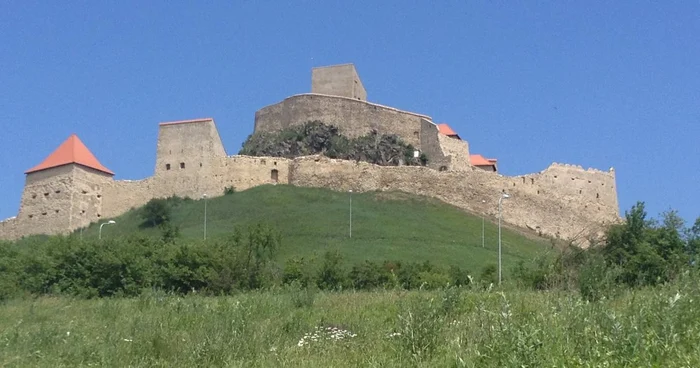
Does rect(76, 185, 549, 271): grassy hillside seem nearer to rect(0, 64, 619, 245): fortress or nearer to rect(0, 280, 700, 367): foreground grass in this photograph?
rect(0, 64, 619, 245): fortress

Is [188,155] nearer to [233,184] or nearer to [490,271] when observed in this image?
[233,184]

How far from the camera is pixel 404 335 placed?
841cm

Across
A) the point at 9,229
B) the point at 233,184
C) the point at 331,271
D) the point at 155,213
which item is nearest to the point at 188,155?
the point at 233,184

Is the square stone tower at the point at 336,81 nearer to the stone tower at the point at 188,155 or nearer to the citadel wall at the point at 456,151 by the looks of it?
the citadel wall at the point at 456,151

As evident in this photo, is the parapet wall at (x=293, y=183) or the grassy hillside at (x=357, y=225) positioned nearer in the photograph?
the grassy hillside at (x=357, y=225)

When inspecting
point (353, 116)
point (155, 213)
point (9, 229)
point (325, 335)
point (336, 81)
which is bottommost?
point (325, 335)

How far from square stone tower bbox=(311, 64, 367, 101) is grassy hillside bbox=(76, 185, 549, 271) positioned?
16408 millimetres

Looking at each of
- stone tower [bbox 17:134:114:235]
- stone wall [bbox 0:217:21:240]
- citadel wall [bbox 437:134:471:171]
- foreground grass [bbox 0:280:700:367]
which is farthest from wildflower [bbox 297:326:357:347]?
citadel wall [bbox 437:134:471:171]

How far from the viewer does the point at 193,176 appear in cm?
5394

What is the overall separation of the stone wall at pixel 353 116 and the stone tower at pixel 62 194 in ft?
50.3

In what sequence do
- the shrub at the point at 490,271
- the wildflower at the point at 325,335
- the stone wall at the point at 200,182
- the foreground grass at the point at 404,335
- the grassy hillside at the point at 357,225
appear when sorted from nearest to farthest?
1. the foreground grass at the point at 404,335
2. the wildflower at the point at 325,335
3. the shrub at the point at 490,271
4. the grassy hillside at the point at 357,225
5. the stone wall at the point at 200,182

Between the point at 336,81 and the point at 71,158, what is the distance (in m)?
22.8

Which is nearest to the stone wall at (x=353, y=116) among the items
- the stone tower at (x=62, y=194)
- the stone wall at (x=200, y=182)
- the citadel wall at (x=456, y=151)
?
the citadel wall at (x=456, y=151)

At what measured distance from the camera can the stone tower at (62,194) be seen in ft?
173
